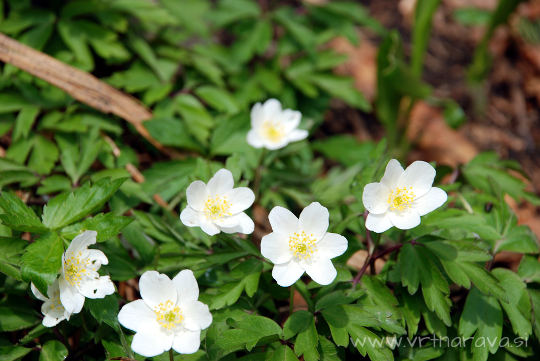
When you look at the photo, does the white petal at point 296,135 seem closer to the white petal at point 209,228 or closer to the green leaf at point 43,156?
the white petal at point 209,228

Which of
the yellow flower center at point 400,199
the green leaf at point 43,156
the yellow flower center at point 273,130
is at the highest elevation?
the yellow flower center at point 400,199

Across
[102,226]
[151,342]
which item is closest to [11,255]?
[102,226]

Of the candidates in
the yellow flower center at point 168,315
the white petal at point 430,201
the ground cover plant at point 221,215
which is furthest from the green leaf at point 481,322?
the yellow flower center at point 168,315

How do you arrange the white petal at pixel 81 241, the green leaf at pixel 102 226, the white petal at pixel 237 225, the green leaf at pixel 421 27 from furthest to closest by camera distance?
the green leaf at pixel 421 27 → the white petal at pixel 237 225 → the green leaf at pixel 102 226 → the white petal at pixel 81 241

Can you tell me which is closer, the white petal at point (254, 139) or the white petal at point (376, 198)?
the white petal at point (376, 198)

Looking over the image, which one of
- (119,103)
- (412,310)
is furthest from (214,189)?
(119,103)

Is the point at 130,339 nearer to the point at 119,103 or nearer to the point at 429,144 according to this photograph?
the point at 119,103
